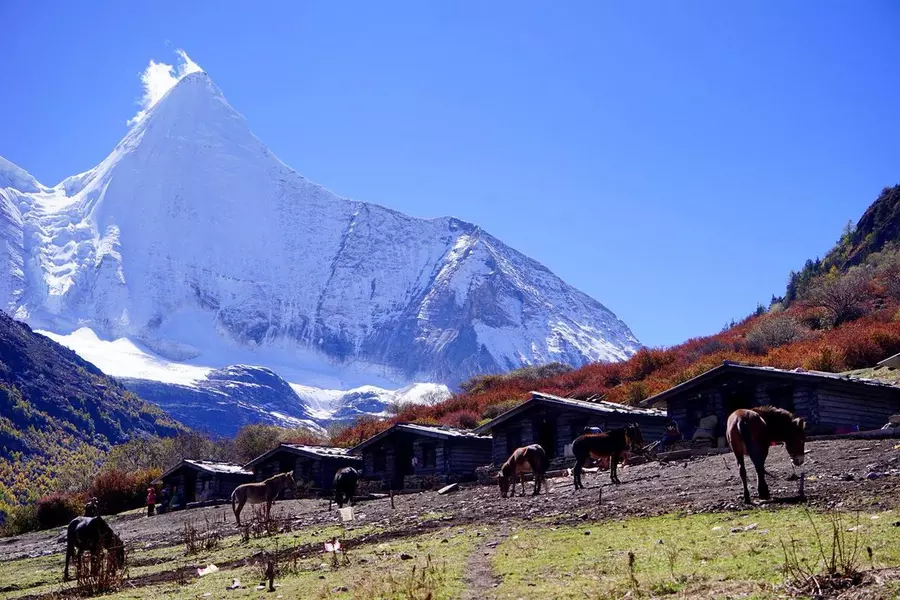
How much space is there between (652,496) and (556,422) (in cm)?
2137

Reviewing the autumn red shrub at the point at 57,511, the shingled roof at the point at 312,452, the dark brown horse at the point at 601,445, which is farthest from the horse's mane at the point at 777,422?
the autumn red shrub at the point at 57,511

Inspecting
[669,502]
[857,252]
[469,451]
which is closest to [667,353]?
[469,451]

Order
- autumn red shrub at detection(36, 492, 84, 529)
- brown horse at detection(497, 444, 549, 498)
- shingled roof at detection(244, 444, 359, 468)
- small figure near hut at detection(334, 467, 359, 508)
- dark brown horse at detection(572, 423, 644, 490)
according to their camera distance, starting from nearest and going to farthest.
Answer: dark brown horse at detection(572, 423, 644, 490)
brown horse at detection(497, 444, 549, 498)
small figure near hut at detection(334, 467, 359, 508)
shingled roof at detection(244, 444, 359, 468)
autumn red shrub at detection(36, 492, 84, 529)

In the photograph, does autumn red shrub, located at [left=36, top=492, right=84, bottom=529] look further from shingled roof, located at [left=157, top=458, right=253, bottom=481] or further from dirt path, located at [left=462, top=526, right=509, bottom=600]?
dirt path, located at [left=462, top=526, right=509, bottom=600]

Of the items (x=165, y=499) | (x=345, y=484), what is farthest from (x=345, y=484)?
(x=165, y=499)

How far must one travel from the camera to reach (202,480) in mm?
57625

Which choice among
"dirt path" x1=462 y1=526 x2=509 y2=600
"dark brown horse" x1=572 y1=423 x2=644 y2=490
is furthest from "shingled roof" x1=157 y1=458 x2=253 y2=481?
"dirt path" x1=462 y1=526 x2=509 y2=600

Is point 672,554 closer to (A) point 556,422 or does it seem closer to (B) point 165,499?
(A) point 556,422

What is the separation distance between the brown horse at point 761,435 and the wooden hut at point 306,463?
35397 millimetres

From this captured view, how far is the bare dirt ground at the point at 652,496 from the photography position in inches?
690

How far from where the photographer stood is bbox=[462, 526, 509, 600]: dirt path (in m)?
12.9

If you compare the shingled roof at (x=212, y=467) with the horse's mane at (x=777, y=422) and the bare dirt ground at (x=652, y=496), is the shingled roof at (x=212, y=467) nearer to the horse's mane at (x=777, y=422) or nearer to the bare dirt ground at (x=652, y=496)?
the bare dirt ground at (x=652, y=496)

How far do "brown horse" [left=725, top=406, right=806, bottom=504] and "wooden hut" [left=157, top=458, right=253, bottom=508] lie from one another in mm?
40886

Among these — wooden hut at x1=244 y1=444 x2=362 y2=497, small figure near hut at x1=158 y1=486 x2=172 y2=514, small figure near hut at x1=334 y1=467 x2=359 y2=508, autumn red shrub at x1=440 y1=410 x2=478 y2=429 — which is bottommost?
small figure near hut at x1=334 y1=467 x2=359 y2=508
